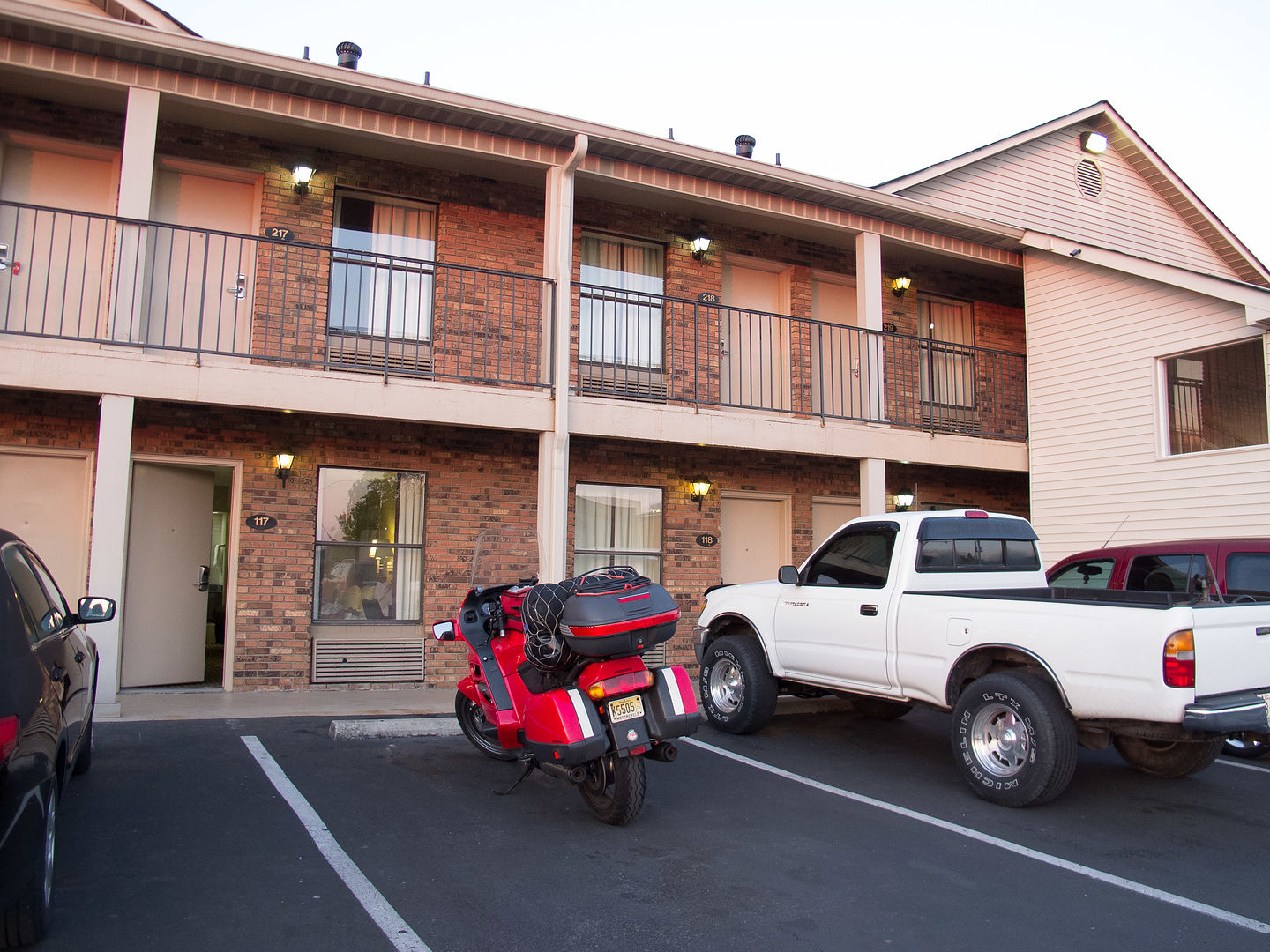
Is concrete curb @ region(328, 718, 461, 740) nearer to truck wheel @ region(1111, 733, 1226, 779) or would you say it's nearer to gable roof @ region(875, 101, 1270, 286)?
truck wheel @ region(1111, 733, 1226, 779)

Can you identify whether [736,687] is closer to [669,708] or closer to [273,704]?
[669,708]

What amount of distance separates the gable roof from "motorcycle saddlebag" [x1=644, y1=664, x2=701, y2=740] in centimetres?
914

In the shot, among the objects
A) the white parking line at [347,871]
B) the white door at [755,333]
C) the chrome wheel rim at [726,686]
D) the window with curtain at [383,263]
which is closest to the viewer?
the white parking line at [347,871]

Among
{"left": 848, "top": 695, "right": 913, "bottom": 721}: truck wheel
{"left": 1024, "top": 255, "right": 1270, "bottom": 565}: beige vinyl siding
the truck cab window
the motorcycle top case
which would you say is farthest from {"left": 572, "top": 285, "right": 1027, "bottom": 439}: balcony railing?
the motorcycle top case

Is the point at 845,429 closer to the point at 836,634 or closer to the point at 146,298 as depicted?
the point at 836,634

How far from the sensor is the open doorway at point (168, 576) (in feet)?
28.9

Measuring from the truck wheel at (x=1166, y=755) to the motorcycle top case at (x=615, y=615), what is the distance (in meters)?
3.21

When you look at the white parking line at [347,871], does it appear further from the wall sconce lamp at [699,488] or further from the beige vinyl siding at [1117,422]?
the beige vinyl siding at [1117,422]

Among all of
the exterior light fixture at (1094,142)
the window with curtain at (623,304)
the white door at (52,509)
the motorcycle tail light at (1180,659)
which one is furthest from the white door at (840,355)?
the white door at (52,509)

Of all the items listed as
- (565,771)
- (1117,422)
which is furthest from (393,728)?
(1117,422)

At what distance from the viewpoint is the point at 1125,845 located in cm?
484

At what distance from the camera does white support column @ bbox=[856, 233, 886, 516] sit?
10.5 m

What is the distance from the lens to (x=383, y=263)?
9500 mm

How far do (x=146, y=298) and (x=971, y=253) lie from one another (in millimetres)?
9384
